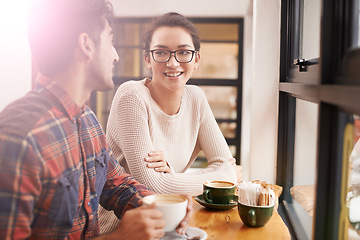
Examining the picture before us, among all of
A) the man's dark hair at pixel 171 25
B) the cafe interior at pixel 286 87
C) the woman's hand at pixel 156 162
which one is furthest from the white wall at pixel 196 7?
the woman's hand at pixel 156 162

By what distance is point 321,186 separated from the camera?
99 centimetres

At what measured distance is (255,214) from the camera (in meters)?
1.18

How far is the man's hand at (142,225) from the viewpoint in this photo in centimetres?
94

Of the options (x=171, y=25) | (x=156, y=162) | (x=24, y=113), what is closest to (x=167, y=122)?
(x=156, y=162)

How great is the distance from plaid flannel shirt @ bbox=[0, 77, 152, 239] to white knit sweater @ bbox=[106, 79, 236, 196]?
1.43ft

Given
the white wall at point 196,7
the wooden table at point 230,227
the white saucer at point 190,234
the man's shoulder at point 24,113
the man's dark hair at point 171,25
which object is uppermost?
the white wall at point 196,7

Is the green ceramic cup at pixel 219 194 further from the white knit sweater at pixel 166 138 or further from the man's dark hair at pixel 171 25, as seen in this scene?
the man's dark hair at pixel 171 25

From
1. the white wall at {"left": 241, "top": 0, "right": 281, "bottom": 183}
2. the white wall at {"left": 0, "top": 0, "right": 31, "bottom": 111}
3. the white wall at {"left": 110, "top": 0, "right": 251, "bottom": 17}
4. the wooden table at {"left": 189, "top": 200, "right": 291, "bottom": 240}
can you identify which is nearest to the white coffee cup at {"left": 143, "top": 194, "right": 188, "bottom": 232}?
the wooden table at {"left": 189, "top": 200, "right": 291, "bottom": 240}

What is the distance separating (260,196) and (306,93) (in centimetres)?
33

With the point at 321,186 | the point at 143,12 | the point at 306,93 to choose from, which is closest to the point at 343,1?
the point at 306,93

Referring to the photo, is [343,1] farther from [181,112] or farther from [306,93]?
[181,112]

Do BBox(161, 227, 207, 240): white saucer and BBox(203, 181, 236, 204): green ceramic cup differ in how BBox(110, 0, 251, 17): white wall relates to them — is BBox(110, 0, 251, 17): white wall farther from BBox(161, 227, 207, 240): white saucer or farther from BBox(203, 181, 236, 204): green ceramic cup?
BBox(161, 227, 207, 240): white saucer

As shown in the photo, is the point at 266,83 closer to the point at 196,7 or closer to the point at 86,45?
the point at 86,45

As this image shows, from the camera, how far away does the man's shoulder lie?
2.89 ft
